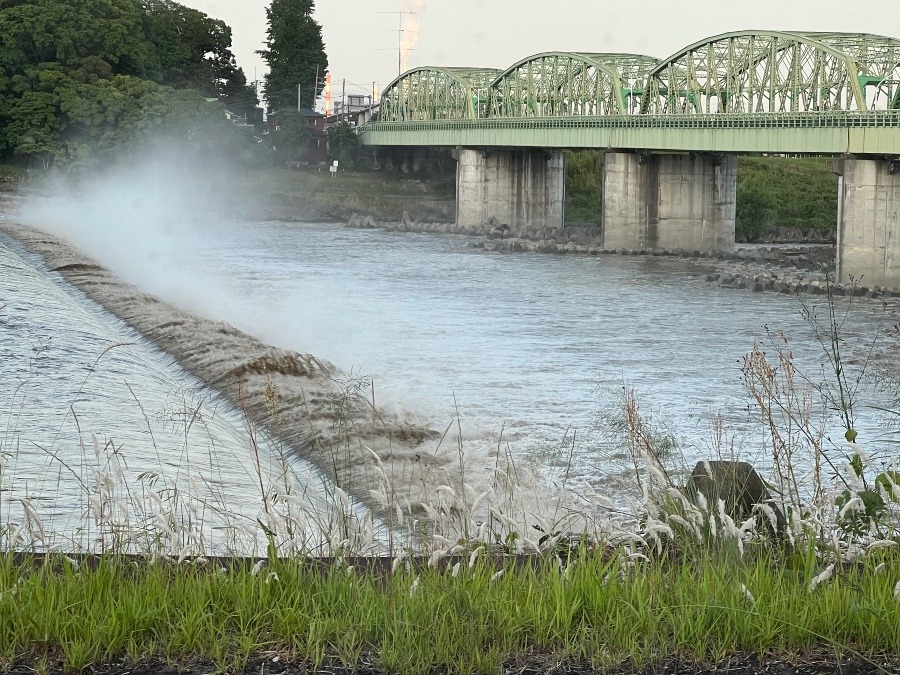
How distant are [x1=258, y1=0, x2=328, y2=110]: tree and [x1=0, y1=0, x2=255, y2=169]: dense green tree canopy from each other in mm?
25868

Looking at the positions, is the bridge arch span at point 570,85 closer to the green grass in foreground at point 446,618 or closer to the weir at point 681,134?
the weir at point 681,134

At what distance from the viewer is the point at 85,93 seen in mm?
102062

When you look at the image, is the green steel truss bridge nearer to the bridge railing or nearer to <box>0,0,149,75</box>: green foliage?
the bridge railing

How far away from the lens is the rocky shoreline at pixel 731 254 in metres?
52.2

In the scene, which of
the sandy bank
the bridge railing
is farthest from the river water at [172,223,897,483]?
the bridge railing

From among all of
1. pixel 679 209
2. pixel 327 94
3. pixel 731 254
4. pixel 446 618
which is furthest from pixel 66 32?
pixel 446 618

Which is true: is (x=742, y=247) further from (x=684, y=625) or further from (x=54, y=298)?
(x=684, y=625)

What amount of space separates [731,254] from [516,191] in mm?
28076

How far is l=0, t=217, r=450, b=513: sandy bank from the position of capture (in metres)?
15.6

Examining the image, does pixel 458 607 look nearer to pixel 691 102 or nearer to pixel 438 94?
pixel 691 102

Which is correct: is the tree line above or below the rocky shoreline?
above

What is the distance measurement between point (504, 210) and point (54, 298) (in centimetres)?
6723

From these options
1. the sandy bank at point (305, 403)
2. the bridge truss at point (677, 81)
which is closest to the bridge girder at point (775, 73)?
the bridge truss at point (677, 81)

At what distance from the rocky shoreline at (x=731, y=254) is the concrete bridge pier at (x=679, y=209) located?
1.16 metres
